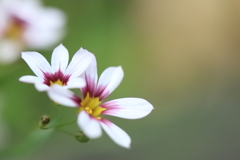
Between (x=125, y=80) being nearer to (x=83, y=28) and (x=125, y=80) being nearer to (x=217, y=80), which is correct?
(x=83, y=28)

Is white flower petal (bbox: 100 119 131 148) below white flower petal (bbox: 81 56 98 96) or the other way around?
below

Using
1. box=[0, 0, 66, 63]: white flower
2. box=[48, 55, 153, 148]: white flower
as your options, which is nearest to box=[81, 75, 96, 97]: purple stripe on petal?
box=[48, 55, 153, 148]: white flower

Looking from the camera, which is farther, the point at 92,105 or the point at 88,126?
the point at 92,105

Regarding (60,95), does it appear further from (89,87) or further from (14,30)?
(14,30)

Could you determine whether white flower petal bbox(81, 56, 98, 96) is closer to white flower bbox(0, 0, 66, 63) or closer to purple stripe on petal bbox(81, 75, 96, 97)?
purple stripe on petal bbox(81, 75, 96, 97)

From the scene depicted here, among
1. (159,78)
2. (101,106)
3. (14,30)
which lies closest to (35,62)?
(101,106)
